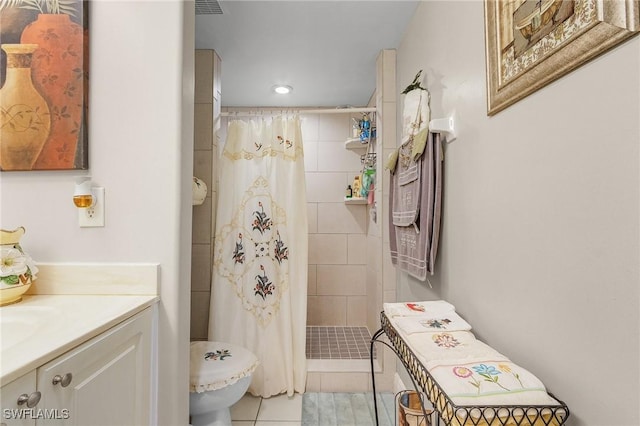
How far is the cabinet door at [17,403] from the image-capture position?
1.80ft

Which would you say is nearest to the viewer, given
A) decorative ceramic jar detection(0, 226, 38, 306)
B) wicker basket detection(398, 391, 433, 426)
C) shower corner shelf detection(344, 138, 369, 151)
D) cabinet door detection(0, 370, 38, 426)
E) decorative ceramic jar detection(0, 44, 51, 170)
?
cabinet door detection(0, 370, 38, 426)

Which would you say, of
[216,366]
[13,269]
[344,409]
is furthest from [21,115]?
[344,409]

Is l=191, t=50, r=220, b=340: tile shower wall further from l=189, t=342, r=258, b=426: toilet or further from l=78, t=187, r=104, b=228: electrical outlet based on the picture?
l=78, t=187, r=104, b=228: electrical outlet

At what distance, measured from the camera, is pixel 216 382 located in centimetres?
146

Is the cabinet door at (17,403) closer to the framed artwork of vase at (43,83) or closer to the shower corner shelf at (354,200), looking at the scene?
the framed artwork of vase at (43,83)

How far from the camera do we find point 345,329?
3094 mm

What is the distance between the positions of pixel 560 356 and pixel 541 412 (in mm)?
138

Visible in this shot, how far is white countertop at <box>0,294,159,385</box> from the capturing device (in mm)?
604

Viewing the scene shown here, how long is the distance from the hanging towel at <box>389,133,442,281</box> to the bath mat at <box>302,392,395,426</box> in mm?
884

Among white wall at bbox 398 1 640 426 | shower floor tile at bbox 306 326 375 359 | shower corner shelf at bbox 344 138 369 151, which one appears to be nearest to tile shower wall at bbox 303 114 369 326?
shower corner shelf at bbox 344 138 369 151

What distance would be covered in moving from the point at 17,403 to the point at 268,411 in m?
1.57

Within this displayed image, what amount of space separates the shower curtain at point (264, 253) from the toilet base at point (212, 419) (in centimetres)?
45

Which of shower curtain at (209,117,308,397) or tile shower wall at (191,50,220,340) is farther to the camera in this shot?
tile shower wall at (191,50,220,340)

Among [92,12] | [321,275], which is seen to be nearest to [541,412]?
[92,12]
